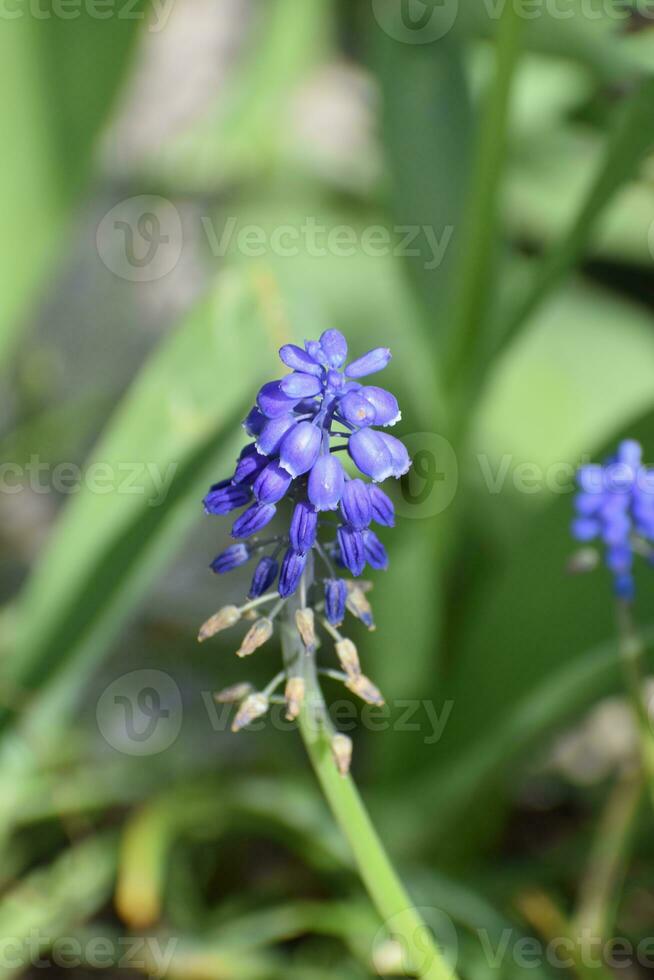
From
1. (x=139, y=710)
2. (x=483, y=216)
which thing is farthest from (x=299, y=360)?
(x=139, y=710)

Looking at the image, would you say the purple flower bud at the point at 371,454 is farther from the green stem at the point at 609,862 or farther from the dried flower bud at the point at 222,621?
the green stem at the point at 609,862

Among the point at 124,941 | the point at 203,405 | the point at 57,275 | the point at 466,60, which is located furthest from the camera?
the point at 57,275

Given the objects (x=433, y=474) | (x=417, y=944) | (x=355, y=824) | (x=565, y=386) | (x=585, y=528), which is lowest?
(x=417, y=944)

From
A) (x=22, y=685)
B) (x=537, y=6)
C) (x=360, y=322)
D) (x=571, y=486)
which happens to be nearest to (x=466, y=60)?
(x=537, y=6)

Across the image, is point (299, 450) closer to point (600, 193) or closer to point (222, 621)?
point (222, 621)

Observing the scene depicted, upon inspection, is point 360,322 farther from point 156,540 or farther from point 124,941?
point 124,941

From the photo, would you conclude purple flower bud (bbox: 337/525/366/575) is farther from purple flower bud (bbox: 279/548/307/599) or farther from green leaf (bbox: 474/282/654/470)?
green leaf (bbox: 474/282/654/470)
